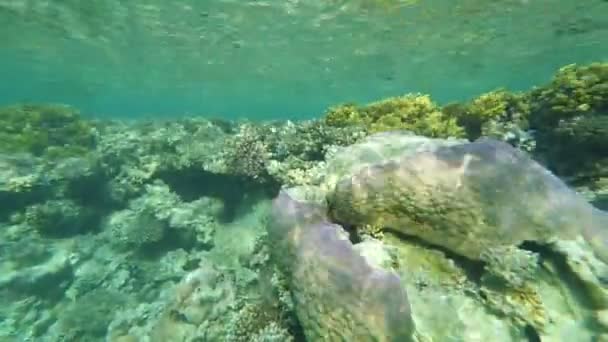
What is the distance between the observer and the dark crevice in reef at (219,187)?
854cm

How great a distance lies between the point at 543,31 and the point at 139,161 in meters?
25.9

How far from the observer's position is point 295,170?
6594 millimetres

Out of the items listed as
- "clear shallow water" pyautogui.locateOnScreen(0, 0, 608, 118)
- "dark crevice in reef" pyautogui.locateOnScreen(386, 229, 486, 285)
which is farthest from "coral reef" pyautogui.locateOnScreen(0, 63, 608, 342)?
"clear shallow water" pyautogui.locateOnScreen(0, 0, 608, 118)

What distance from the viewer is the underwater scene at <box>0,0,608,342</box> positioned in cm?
344

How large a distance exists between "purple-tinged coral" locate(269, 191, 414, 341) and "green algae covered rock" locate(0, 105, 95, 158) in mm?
10333

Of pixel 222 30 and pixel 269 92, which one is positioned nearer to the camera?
pixel 222 30

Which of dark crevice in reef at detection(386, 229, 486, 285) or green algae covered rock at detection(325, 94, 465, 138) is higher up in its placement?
green algae covered rock at detection(325, 94, 465, 138)

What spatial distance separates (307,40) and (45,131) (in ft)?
62.7

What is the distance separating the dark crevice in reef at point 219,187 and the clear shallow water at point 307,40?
43.3ft

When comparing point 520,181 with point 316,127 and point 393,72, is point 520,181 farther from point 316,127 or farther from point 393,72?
point 393,72

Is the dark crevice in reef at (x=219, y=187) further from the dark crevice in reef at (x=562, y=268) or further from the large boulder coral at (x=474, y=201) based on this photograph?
the dark crevice in reef at (x=562, y=268)

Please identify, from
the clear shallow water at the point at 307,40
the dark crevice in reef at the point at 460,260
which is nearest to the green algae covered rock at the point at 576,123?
the dark crevice in reef at the point at 460,260

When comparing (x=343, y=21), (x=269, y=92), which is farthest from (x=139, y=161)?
(x=269, y=92)

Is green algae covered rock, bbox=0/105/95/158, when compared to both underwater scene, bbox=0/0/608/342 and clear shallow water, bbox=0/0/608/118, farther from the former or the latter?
clear shallow water, bbox=0/0/608/118
